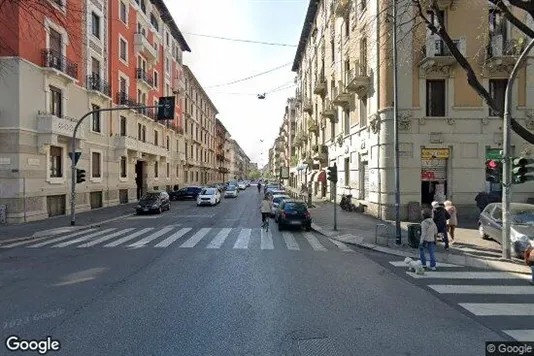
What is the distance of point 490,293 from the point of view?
7.30m

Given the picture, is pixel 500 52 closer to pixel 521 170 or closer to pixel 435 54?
pixel 435 54

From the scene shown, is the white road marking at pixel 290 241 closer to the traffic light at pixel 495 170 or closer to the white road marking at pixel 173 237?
the white road marking at pixel 173 237

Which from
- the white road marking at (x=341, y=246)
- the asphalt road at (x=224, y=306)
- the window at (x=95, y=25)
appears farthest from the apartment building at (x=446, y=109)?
the window at (x=95, y=25)

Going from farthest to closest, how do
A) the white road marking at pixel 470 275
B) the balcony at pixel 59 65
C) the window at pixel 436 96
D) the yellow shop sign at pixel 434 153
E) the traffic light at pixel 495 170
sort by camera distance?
the balcony at pixel 59 65
the window at pixel 436 96
the yellow shop sign at pixel 434 153
the traffic light at pixel 495 170
the white road marking at pixel 470 275

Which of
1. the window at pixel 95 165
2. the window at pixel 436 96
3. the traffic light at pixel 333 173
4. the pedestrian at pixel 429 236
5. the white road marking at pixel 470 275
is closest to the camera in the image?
the white road marking at pixel 470 275

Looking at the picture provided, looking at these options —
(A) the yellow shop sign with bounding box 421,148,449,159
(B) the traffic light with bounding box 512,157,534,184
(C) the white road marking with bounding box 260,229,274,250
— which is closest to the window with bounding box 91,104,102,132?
(C) the white road marking with bounding box 260,229,274,250

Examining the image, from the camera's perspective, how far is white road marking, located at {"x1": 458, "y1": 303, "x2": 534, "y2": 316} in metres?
6.06

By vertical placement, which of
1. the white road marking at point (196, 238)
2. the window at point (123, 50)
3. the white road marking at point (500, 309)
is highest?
the window at point (123, 50)

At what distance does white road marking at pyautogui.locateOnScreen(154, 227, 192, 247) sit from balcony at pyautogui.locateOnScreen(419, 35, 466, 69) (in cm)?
1355

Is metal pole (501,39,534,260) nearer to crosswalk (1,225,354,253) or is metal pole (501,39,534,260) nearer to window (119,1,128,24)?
crosswalk (1,225,354,253)

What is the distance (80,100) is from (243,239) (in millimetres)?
16671

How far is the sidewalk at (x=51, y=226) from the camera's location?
48.9ft

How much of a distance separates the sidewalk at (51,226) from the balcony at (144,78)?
50.9 ft

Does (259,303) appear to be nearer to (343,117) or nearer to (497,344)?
(497,344)
